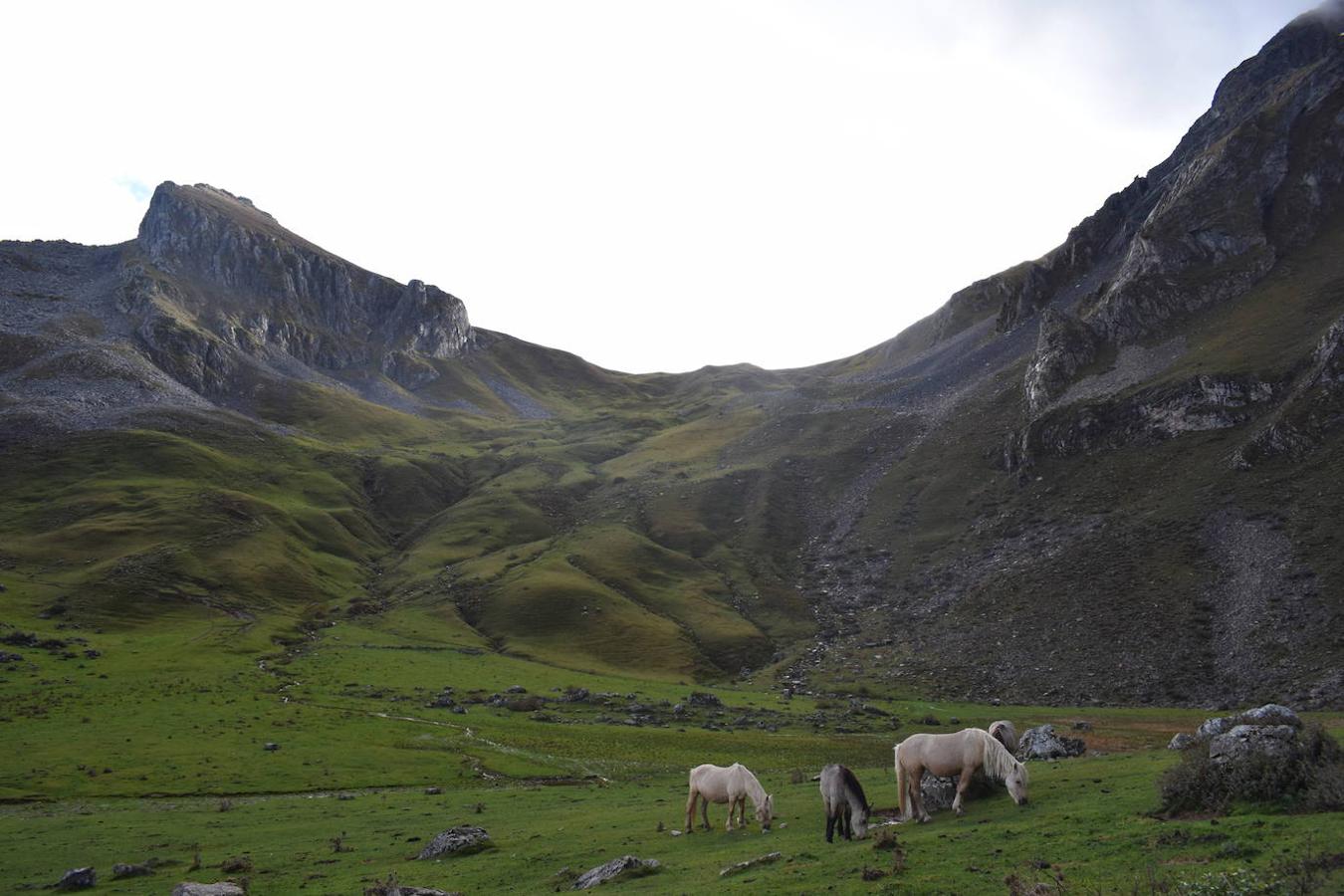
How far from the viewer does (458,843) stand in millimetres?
33531

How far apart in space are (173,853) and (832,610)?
348ft

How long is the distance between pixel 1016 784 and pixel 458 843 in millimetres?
22066

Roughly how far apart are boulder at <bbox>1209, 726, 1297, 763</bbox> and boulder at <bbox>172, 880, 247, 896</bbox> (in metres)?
31.2

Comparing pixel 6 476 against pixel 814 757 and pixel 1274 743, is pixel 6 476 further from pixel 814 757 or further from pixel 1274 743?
pixel 1274 743

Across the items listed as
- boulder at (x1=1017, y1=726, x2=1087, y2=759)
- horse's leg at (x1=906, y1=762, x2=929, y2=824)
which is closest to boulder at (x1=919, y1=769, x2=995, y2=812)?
horse's leg at (x1=906, y1=762, x2=929, y2=824)

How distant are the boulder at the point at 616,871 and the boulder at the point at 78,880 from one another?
20.5 meters

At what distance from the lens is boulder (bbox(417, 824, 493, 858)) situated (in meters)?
33.3

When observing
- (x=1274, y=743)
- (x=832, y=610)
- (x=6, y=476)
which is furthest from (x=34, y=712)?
(x=6, y=476)

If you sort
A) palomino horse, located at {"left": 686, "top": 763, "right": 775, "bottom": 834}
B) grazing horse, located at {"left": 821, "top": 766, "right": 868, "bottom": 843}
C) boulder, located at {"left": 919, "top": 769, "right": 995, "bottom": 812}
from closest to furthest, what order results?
1. grazing horse, located at {"left": 821, "top": 766, "right": 868, "bottom": 843}
2. boulder, located at {"left": 919, "top": 769, "right": 995, "bottom": 812}
3. palomino horse, located at {"left": 686, "top": 763, "right": 775, "bottom": 834}

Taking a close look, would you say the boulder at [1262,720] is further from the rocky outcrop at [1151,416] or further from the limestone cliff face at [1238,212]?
the limestone cliff face at [1238,212]

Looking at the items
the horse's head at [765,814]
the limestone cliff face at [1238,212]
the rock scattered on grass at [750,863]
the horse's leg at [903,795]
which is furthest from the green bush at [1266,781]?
the limestone cliff face at [1238,212]

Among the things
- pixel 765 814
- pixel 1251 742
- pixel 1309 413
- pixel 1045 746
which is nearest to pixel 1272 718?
pixel 1251 742

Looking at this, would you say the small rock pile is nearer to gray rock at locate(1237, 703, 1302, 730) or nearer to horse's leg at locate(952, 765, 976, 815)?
gray rock at locate(1237, 703, 1302, 730)

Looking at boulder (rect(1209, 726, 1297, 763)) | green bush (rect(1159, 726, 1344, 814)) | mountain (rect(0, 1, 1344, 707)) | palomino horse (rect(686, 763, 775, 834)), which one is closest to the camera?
green bush (rect(1159, 726, 1344, 814))
